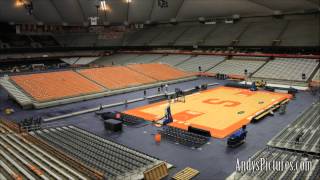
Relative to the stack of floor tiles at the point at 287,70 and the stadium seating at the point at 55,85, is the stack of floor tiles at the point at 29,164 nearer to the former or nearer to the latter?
the stadium seating at the point at 55,85

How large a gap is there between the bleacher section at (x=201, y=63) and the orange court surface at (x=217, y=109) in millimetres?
14923

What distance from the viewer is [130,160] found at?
12.1m

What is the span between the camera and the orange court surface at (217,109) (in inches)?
689

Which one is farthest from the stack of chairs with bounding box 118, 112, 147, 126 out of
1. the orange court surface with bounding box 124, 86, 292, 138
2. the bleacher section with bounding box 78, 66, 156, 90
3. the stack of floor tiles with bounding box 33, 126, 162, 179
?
the bleacher section with bounding box 78, 66, 156, 90

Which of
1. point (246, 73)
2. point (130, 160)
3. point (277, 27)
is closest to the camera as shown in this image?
point (130, 160)

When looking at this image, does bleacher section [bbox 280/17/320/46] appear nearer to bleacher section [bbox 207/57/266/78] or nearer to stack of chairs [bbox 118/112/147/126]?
bleacher section [bbox 207/57/266/78]

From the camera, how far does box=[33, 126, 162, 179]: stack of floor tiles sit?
445 inches

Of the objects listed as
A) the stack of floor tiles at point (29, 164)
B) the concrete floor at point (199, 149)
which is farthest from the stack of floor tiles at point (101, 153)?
the stack of floor tiles at point (29, 164)

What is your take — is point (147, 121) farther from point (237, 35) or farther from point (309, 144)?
point (237, 35)

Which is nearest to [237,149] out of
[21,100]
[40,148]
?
[40,148]

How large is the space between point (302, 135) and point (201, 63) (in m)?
31.5

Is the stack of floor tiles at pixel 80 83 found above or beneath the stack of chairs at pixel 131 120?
above

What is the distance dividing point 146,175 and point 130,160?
182 cm

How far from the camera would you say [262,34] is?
45.7 metres
